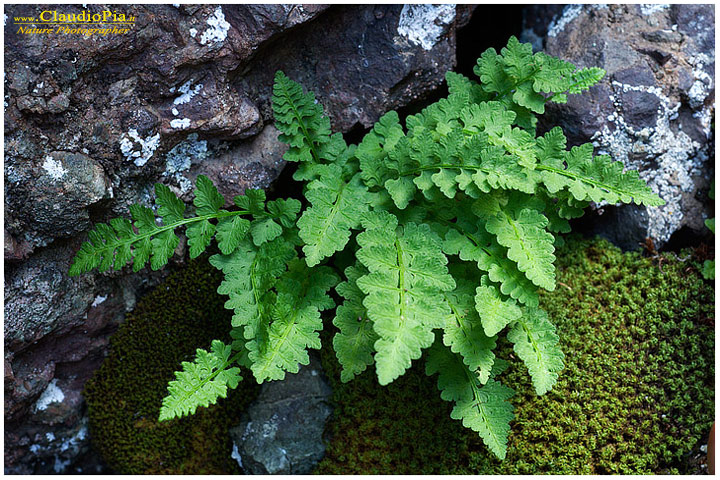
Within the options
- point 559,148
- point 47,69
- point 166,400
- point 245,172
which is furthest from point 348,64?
point 166,400

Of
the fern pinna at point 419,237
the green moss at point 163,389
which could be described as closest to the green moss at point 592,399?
the fern pinna at point 419,237

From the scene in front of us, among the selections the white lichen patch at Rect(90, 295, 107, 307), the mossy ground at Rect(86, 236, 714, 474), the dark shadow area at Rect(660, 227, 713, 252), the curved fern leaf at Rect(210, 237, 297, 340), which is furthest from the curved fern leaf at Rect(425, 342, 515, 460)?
the white lichen patch at Rect(90, 295, 107, 307)

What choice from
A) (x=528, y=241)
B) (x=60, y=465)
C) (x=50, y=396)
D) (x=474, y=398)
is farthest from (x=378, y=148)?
(x=60, y=465)

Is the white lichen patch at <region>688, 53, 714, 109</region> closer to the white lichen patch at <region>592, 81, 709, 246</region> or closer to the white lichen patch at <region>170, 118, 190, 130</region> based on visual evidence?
the white lichen patch at <region>592, 81, 709, 246</region>

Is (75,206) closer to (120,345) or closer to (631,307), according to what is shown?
(120,345)

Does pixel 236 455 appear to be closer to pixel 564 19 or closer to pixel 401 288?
pixel 401 288

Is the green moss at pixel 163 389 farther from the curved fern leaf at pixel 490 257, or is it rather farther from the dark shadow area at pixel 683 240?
the dark shadow area at pixel 683 240
